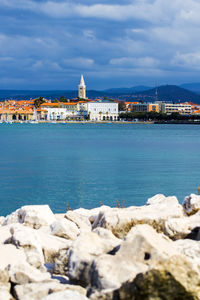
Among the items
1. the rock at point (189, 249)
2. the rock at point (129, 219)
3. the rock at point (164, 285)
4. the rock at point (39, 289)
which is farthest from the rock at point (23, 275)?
the rock at point (129, 219)

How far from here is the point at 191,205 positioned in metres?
6.51

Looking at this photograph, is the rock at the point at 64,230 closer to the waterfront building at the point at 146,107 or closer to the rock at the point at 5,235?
the rock at the point at 5,235

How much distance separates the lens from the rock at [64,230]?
5777 mm

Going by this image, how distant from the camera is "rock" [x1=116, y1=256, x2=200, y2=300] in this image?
11.1 feet

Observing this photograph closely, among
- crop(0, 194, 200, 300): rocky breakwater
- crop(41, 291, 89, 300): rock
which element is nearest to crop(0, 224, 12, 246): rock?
crop(0, 194, 200, 300): rocky breakwater

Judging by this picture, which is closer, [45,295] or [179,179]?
[45,295]

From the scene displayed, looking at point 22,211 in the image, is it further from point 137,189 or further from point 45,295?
point 137,189

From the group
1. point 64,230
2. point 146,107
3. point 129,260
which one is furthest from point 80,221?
point 146,107

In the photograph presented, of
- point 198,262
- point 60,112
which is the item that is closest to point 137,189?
point 198,262

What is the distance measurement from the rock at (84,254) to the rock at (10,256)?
28.9 inches

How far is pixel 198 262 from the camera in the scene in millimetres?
3918

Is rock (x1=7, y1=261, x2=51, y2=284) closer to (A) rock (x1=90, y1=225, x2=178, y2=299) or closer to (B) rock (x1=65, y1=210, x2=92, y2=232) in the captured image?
(A) rock (x1=90, y1=225, x2=178, y2=299)

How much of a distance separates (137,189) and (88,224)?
10146 millimetres

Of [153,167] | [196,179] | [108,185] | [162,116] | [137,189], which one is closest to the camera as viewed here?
[137,189]
